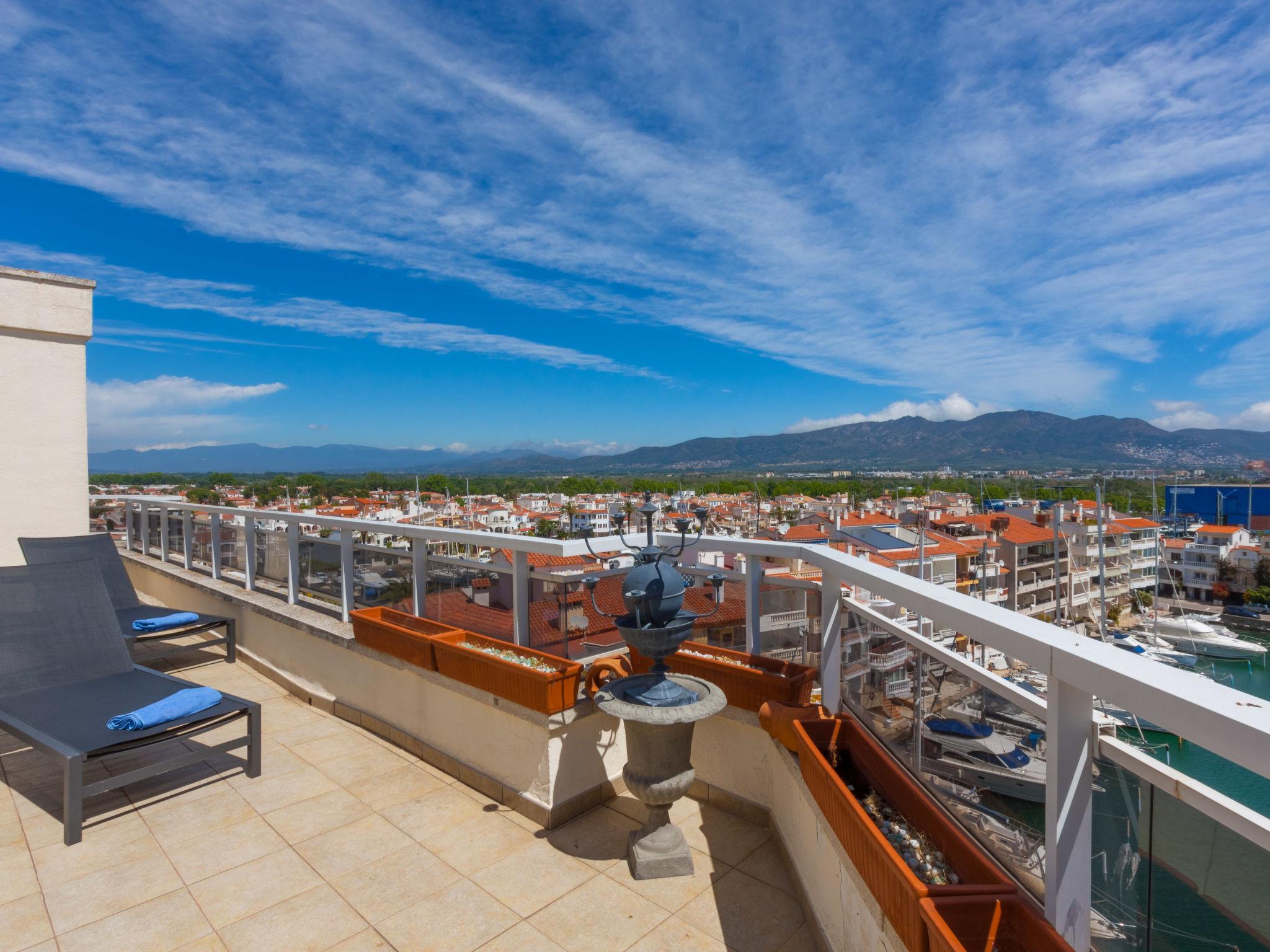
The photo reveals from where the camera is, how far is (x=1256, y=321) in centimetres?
4906

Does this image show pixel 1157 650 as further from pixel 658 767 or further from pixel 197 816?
pixel 197 816

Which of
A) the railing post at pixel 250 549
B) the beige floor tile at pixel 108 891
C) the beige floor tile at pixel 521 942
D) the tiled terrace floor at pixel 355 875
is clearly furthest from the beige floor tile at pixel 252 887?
the railing post at pixel 250 549

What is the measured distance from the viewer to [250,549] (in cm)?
548

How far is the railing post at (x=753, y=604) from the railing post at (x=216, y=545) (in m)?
5.51

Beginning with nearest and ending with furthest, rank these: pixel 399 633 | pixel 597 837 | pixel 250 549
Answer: pixel 597 837 < pixel 399 633 < pixel 250 549

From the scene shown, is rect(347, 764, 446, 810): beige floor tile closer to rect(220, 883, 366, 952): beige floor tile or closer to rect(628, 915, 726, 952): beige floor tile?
rect(220, 883, 366, 952): beige floor tile

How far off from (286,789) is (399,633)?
3.05ft

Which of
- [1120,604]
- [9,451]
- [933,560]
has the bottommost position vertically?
[1120,604]

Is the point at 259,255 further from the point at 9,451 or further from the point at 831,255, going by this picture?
the point at 9,451

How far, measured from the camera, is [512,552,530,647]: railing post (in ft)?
11.2

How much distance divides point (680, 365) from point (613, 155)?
8002 centimetres

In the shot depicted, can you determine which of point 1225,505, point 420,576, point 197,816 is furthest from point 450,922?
point 1225,505

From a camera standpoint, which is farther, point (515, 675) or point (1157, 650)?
point (1157, 650)

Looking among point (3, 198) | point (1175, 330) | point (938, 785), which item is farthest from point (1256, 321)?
point (3, 198)
